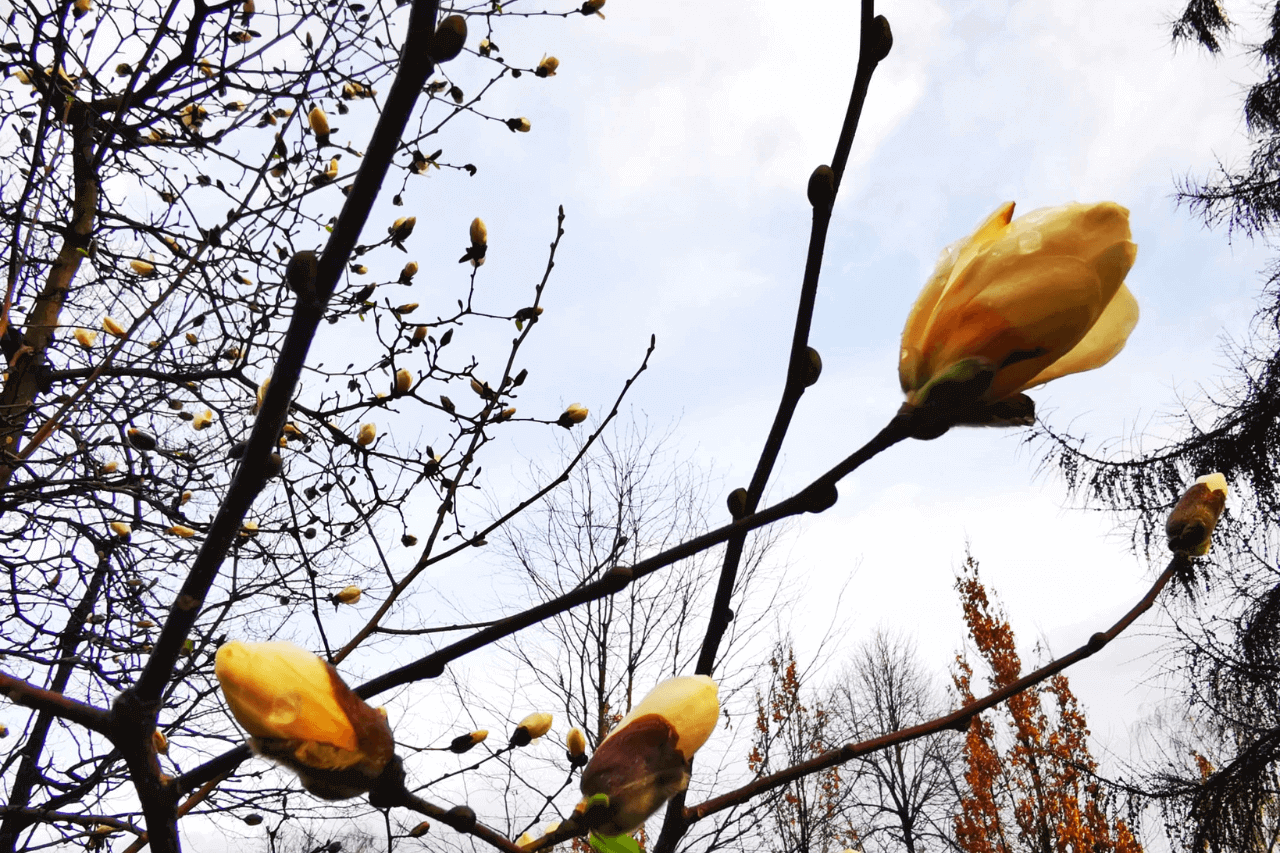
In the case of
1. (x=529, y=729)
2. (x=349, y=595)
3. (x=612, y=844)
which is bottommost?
(x=612, y=844)

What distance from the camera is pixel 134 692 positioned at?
Answer: 460mm

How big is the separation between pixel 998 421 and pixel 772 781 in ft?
1.00

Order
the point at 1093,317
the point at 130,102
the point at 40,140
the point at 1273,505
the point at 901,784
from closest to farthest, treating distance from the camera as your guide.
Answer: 1. the point at 1093,317
2. the point at 40,140
3. the point at 130,102
4. the point at 1273,505
5. the point at 901,784

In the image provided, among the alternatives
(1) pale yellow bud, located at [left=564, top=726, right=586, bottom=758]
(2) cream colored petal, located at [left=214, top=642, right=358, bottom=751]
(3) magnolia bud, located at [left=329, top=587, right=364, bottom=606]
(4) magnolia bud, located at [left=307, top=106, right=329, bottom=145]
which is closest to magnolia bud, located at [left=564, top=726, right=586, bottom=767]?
(1) pale yellow bud, located at [left=564, top=726, right=586, bottom=758]

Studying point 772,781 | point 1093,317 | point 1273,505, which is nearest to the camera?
point 1093,317

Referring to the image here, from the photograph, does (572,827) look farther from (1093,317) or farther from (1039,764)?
(1039,764)

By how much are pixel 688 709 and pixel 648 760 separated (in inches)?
1.8

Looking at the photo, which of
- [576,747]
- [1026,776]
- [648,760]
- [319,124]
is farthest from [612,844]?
[1026,776]

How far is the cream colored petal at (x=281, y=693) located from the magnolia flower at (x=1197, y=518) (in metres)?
0.68

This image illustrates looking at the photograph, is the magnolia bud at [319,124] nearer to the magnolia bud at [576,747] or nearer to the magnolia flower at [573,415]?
the magnolia flower at [573,415]

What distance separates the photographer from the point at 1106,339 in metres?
0.52

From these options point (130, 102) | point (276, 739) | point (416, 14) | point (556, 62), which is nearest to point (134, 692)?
point (276, 739)

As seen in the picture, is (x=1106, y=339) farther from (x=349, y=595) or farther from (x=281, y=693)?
(x=349, y=595)

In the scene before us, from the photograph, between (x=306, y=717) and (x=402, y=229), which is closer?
(x=306, y=717)
